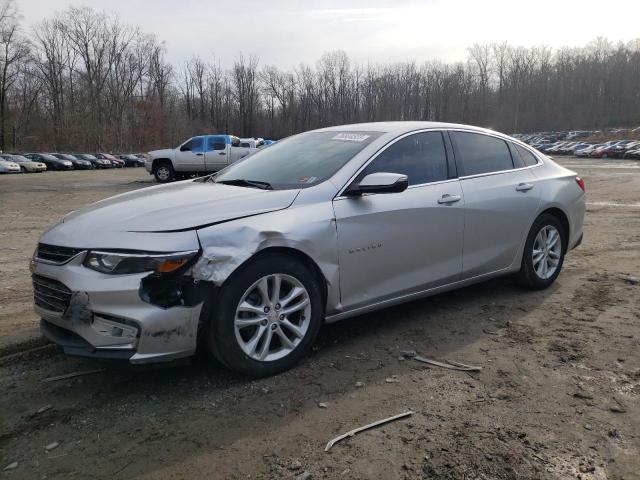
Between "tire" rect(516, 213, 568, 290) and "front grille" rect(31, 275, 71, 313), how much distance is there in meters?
3.89

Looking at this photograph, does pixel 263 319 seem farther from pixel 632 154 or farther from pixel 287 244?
pixel 632 154

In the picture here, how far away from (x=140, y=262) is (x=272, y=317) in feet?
2.85

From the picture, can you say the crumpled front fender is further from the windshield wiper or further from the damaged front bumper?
the windshield wiper

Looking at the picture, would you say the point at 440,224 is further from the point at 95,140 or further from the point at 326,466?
the point at 95,140

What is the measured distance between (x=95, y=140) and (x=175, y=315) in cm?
7604

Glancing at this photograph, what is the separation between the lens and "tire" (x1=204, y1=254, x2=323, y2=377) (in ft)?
10.2

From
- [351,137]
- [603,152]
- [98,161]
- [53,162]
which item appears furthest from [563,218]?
[603,152]

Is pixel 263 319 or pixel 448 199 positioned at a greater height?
pixel 448 199

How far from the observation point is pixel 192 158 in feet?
67.9

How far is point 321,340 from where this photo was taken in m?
4.04

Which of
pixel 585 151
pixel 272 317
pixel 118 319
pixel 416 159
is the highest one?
pixel 585 151

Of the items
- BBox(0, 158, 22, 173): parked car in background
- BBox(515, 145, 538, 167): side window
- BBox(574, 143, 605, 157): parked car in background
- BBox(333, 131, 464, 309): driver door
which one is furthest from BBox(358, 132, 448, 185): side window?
BBox(574, 143, 605, 157): parked car in background

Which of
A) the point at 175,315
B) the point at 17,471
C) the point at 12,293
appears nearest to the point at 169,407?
the point at 175,315

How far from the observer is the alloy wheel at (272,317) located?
324cm
